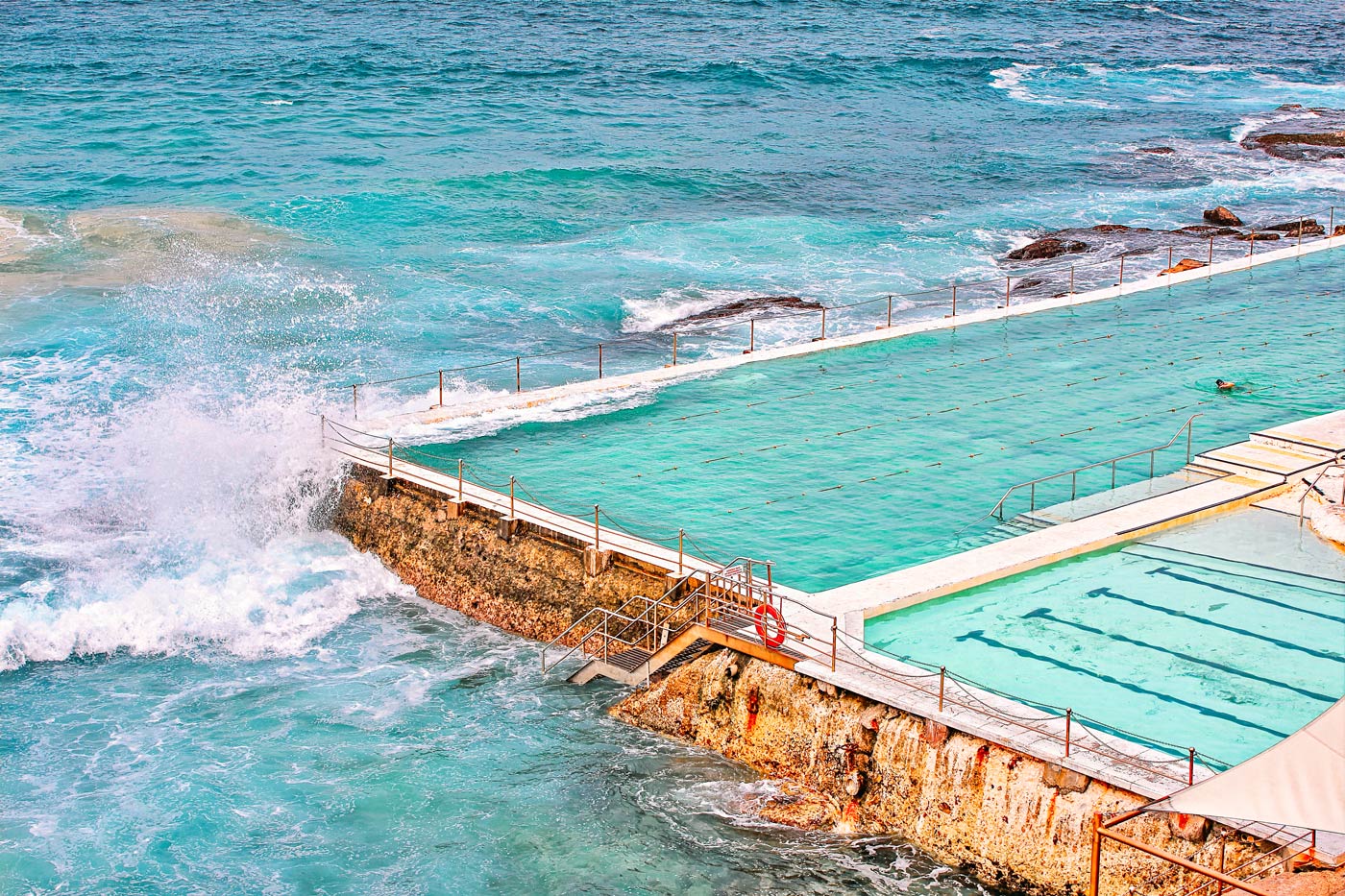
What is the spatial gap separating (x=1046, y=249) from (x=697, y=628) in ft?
94.3

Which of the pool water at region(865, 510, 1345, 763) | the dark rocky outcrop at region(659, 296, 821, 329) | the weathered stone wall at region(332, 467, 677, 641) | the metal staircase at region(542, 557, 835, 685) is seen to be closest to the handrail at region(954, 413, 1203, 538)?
the pool water at region(865, 510, 1345, 763)

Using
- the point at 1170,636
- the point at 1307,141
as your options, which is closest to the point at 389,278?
the point at 1170,636

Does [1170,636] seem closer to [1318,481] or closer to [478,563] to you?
[1318,481]

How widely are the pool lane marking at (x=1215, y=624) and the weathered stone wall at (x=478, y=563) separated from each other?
18.4 feet

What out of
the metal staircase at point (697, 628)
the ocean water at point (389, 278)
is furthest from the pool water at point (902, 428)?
the ocean water at point (389, 278)

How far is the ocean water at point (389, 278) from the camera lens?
15.5 meters

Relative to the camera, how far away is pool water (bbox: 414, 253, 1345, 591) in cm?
2002

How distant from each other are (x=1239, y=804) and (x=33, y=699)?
1504 cm

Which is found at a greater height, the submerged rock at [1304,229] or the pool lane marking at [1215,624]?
the submerged rock at [1304,229]

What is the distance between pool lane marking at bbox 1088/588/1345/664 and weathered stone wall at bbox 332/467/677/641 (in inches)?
221

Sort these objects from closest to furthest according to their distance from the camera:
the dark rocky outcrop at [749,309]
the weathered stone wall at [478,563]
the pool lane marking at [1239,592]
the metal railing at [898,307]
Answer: the pool lane marking at [1239,592] → the weathered stone wall at [478,563] → the metal railing at [898,307] → the dark rocky outcrop at [749,309]

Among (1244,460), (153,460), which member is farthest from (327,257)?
(1244,460)

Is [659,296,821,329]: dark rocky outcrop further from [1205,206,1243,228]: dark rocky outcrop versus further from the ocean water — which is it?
[1205,206,1243,228]: dark rocky outcrop

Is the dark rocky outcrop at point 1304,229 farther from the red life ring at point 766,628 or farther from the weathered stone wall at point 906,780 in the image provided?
the weathered stone wall at point 906,780
